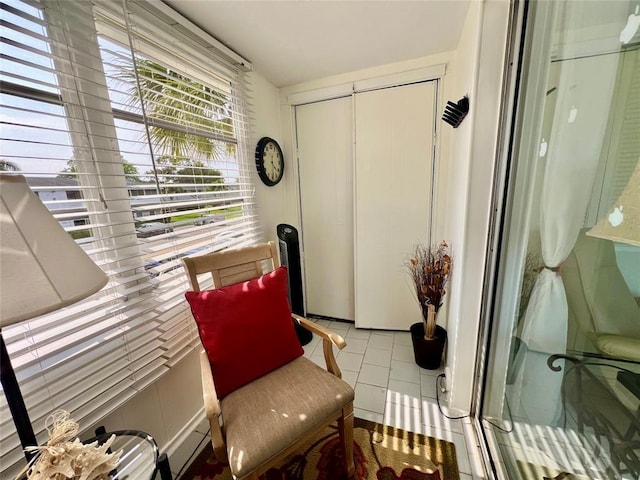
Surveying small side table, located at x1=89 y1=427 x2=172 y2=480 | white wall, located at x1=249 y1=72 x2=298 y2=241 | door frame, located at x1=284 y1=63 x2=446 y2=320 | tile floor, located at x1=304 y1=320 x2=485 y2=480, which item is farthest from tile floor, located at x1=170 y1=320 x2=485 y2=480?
white wall, located at x1=249 y1=72 x2=298 y2=241

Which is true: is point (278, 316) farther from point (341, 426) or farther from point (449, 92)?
point (449, 92)

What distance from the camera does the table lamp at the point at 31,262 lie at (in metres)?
0.50

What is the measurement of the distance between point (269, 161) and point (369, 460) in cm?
216

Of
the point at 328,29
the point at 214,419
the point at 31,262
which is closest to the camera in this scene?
the point at 31,262

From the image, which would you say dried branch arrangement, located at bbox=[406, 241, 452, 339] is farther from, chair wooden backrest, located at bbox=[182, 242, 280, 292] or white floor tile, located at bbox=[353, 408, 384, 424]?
chair wooden backrest, located at bbox=[182, 242, 280, 292]

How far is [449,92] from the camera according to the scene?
194cm

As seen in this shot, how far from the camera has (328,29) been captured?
1547 mm

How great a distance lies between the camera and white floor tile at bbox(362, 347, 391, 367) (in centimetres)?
207

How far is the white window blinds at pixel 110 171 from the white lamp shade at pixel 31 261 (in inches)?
19.1

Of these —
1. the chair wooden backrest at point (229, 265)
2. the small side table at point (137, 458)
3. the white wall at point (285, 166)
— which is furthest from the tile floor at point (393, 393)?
the white wall at point (285, 166)

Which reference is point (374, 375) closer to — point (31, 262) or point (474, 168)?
point (474, 168)

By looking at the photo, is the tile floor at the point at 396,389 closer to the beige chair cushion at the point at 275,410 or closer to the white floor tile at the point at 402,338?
the white floor tile at the point at 402,338

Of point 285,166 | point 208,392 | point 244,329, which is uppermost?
point 285,166

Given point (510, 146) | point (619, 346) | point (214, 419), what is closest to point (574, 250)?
point (619, 346)
